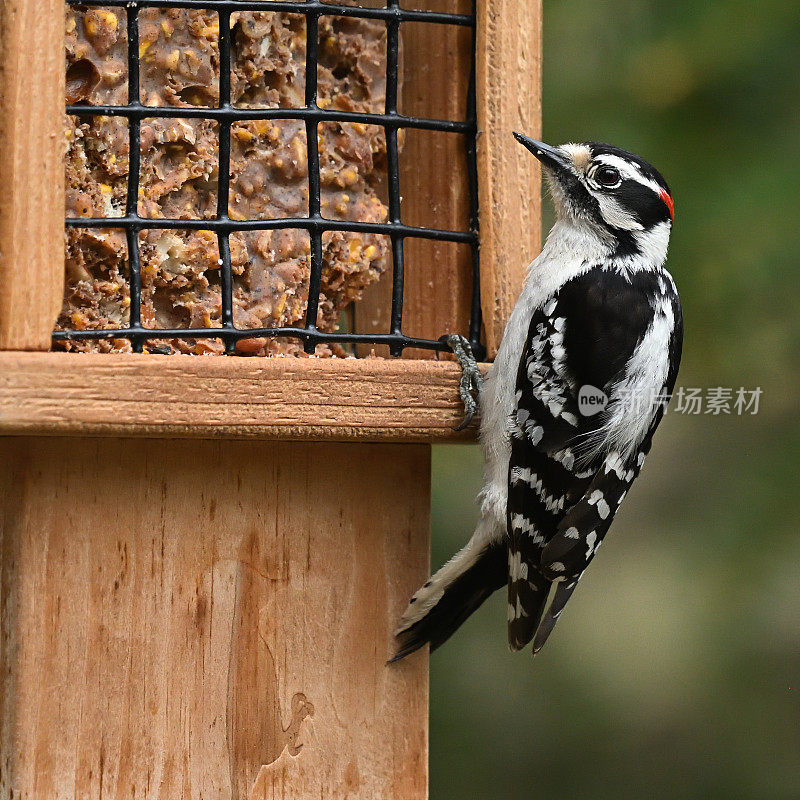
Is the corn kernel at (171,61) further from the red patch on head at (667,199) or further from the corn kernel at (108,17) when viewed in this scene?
the red patch on head at (667,199)

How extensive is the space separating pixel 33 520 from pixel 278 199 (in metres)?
0.70

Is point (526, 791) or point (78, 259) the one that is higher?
point (78, 259)

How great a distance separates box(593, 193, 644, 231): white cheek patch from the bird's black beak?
10 cm

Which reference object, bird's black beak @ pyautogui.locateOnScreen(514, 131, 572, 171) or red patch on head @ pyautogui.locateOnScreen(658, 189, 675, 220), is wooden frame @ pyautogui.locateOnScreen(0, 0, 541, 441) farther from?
red patch on head @ pyautogui.locateOnScreen(658, 189, 675, 220)

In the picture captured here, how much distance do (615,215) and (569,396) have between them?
0.40m

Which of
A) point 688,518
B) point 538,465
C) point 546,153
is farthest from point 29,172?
point 688,518

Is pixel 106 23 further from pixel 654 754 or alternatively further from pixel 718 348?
pixel 654 754

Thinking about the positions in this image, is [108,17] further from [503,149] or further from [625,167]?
[625,167]

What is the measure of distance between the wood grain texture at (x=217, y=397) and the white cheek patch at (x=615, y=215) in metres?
0.68

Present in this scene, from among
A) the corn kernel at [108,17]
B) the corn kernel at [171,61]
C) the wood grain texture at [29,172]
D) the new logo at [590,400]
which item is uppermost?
the corn kernel at [108,17]

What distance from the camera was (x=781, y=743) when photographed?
12.0 feet

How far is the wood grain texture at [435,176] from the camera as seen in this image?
7.50 ft

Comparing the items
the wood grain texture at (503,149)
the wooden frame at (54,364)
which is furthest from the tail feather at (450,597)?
the wood grain texture at (503,149)

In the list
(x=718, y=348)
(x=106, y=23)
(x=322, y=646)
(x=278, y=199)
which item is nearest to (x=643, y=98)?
(x=718, y=348)
